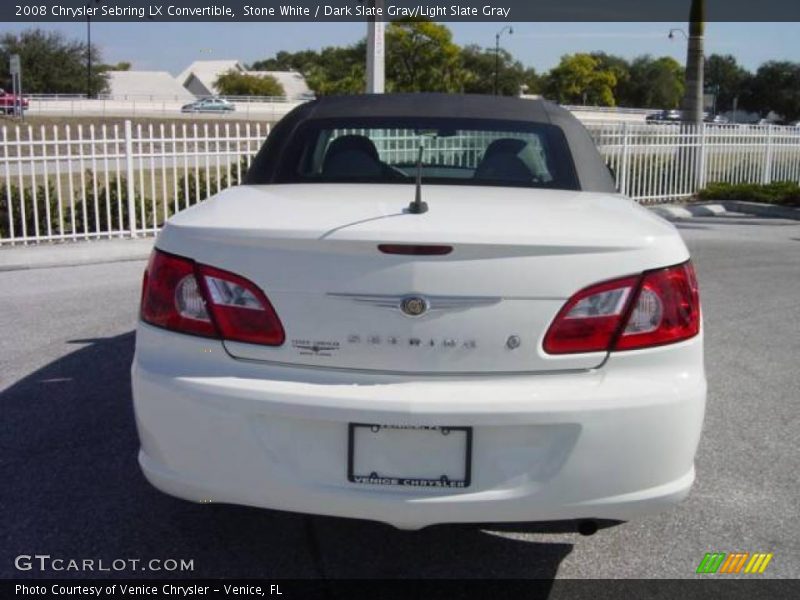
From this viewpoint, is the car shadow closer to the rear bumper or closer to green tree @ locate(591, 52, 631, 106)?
the rear bumper

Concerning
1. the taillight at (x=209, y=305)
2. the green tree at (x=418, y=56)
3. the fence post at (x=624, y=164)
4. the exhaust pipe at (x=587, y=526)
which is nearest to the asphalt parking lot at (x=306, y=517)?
the exhaust pipe at (x=587, y=526)

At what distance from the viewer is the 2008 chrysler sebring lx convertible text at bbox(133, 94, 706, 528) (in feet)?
8.86

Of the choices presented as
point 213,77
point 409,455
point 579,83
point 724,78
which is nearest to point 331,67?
point 579,83

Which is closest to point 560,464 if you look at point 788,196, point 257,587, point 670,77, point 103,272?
point 257,587

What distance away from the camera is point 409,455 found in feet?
8.89

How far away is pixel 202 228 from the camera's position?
2885 millimetres

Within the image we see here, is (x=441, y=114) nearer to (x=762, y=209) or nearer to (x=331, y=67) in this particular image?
(x=762, y=209)

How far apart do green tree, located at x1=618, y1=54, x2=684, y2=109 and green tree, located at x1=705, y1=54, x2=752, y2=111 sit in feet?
13.2

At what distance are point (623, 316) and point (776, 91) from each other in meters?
93.6

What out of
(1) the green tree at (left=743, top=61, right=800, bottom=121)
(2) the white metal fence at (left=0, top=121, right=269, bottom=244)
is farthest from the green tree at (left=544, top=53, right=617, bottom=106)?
(2) the white metal fence at (left=0, top=121, right=269, bottom=244)

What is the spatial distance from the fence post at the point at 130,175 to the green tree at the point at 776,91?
84.8 m

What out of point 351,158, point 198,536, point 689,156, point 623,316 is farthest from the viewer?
point 689,156

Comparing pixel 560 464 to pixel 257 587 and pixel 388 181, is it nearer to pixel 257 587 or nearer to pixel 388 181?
pixel 257 587

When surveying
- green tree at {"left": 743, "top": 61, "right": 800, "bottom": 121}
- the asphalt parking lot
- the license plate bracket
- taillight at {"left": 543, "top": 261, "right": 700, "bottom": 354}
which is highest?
green tree at {"left": 743, "top": 61, "right": 800, "bottom": 121}
